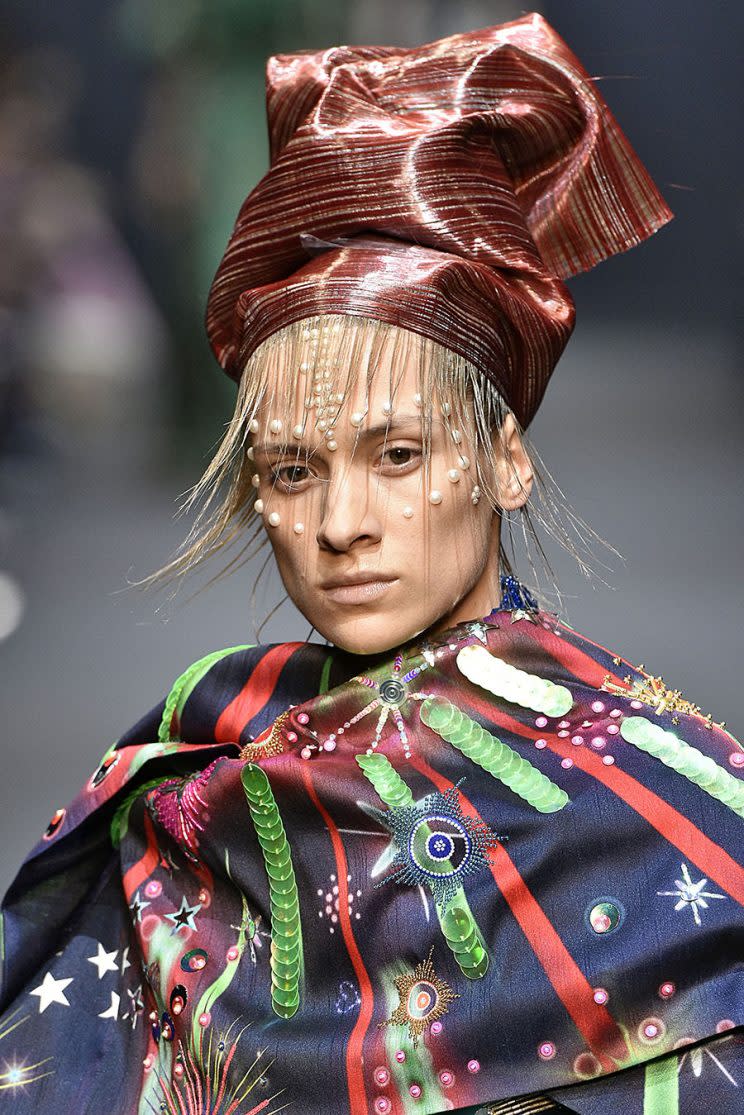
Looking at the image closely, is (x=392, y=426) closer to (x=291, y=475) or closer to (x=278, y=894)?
(x=291, y=475)

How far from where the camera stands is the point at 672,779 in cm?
98

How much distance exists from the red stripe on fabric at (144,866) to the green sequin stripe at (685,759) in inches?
17.5

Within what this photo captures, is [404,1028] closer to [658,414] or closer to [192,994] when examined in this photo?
[192,994]

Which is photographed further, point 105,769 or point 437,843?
point 105,769

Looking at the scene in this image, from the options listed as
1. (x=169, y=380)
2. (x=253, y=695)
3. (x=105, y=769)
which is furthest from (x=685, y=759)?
(x=169, y=380)

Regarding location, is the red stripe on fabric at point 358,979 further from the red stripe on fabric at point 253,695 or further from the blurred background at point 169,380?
the blurred background at point 169,380

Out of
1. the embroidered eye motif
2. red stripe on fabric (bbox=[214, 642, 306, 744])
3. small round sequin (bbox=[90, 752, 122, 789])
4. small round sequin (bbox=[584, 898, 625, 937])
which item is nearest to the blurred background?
small round sequin (bbox=[90, 752, 122, 789])

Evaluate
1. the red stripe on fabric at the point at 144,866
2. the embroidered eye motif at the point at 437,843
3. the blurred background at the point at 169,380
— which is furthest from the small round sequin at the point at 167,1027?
the blurred background at the point at 169,380

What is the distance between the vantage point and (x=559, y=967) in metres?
0.94

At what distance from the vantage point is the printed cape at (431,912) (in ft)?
3.03

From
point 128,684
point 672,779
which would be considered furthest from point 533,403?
point 128,684

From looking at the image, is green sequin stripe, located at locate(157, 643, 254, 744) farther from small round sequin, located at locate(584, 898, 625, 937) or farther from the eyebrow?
small round sequin, located at locate(584, 898, 625, 937)

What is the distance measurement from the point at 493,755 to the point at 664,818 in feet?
0.45

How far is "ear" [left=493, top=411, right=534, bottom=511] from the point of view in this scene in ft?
3.67
